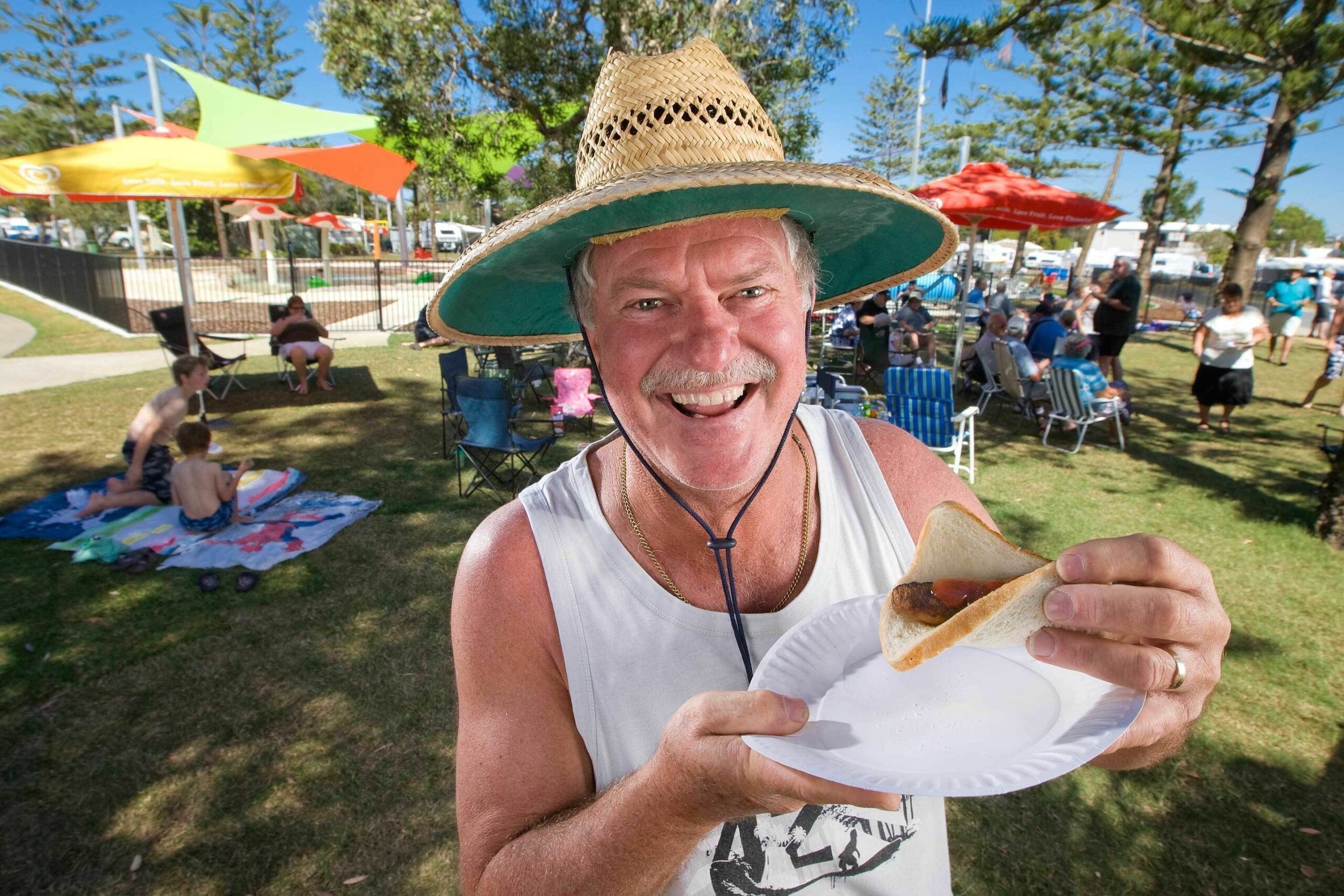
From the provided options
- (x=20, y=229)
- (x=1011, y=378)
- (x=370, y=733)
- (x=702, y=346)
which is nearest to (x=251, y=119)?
(x=370, y=733)

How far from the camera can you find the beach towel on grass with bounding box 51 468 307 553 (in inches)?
222

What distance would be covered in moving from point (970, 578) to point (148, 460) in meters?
7.68

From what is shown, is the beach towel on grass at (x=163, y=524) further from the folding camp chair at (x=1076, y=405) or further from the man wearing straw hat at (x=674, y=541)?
the folding camp chair at (x=1076, y=405)

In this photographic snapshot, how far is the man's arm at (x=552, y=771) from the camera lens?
968 mm

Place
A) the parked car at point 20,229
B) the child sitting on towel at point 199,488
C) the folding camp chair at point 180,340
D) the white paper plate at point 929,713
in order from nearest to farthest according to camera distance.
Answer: the white paper plate at point 929,713 → the child sitting on towel at point 199,488 → the folding camp chair at point 180,340 → the parked car at point 20,229

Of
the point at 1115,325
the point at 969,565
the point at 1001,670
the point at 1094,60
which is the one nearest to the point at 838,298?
the point at 969,565

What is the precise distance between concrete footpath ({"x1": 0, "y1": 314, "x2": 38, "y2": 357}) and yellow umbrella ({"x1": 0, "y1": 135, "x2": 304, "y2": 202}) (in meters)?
7.97

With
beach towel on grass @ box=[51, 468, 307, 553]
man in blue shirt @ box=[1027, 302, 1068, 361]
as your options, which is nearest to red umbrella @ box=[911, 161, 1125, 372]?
man in blue shirt @ box=[1027, 302, 1068, 361]

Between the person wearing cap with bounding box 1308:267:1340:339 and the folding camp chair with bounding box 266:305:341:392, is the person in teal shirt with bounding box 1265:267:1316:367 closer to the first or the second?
the person wearing cap with bounding box 1308:267:1340:339

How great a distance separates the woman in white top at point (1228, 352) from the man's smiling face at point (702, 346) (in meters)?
10.1

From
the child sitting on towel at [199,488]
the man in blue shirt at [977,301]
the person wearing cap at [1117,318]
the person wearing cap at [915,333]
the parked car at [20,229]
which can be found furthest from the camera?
the parked car at [20,229]

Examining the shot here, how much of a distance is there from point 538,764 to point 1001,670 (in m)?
0.89

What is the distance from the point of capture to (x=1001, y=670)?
4.19 ft

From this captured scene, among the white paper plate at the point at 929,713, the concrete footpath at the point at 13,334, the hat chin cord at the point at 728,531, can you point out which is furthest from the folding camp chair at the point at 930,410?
the concrete footpath at the point at 13,334
